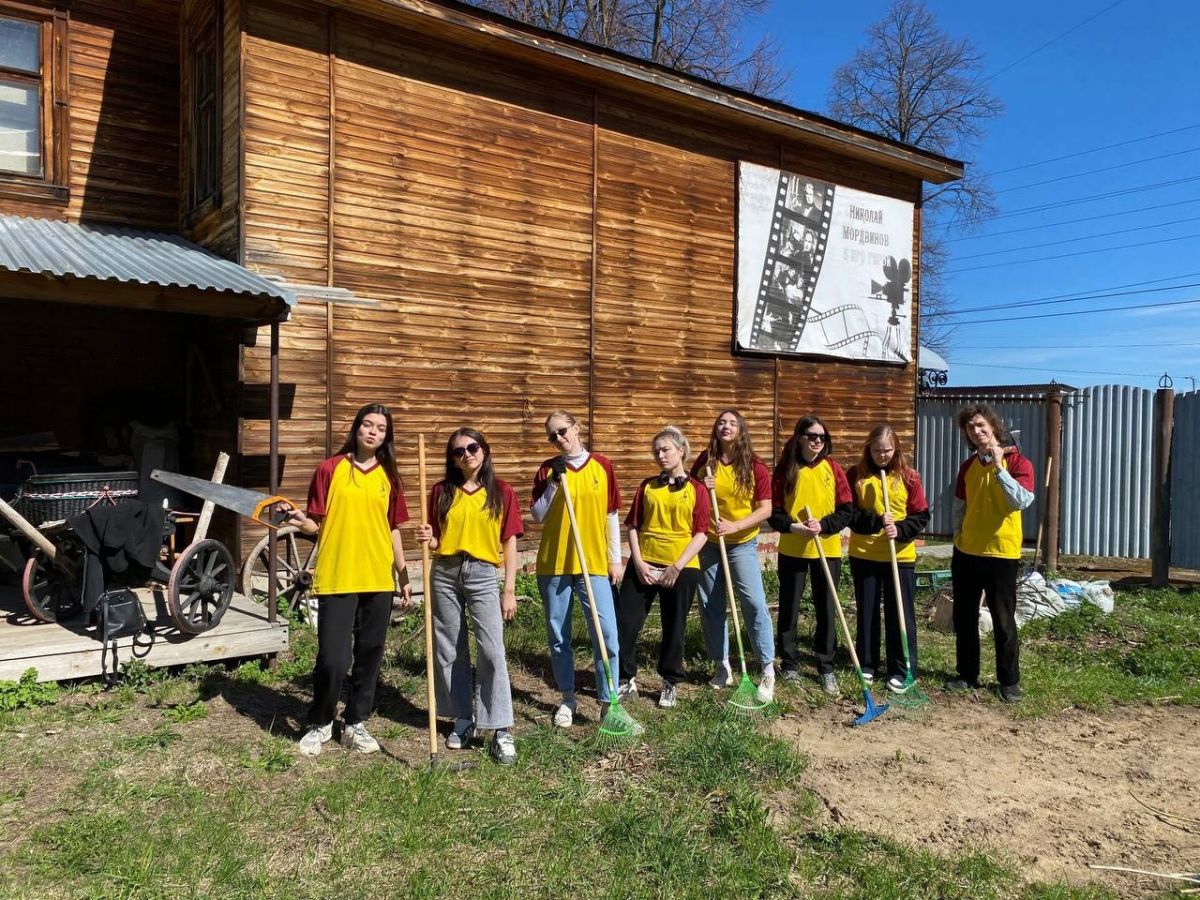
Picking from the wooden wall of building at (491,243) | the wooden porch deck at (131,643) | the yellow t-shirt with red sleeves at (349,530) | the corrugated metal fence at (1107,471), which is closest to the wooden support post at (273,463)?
the wooden porch deck at (131,643)

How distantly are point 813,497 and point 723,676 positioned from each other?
137cm

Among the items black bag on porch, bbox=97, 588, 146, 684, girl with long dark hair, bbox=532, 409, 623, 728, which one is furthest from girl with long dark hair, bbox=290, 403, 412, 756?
black bag on porch, bbox=97, 588, 146, 684

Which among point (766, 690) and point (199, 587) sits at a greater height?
point (199, 587)

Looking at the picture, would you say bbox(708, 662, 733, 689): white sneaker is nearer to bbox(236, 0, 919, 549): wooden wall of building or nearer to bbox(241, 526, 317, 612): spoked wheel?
bbox(241, 526, 317, 612): spoked wheel

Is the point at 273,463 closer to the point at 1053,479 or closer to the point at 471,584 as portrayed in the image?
the point at 471,584

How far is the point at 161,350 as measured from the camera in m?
8.77

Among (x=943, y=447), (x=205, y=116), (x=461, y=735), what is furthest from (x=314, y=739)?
(x=943, y=447)

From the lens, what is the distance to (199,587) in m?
5.95

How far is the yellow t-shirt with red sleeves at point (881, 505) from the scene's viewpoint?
600 cm

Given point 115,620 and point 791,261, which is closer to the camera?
point 115,620

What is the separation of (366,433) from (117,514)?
2341 mm

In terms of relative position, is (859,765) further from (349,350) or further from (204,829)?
(349,350)

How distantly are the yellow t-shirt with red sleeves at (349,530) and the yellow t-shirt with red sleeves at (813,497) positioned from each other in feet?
9.18

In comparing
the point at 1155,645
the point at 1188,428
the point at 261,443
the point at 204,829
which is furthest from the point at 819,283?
the point at 204,829
